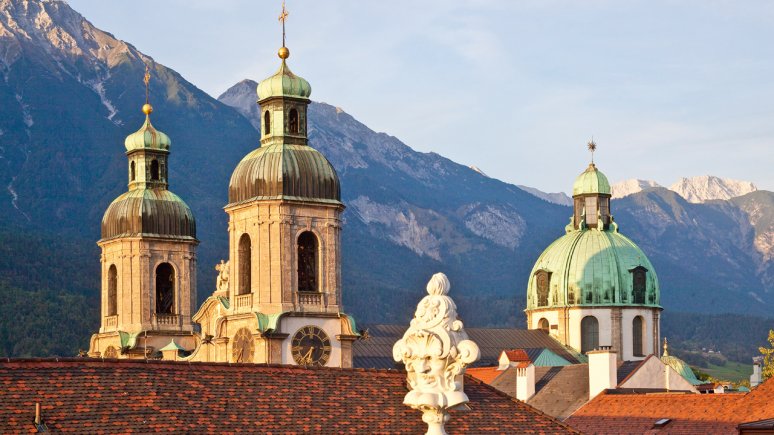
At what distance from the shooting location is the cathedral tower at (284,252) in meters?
78.2

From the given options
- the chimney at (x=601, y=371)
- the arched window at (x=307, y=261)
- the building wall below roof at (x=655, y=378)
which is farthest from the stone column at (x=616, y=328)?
the arched window at (x=307, y=261)

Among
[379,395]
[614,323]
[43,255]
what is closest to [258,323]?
[379,395]

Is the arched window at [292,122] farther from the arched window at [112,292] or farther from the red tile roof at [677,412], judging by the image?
the arched window at [112,292]

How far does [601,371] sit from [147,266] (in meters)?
25.5

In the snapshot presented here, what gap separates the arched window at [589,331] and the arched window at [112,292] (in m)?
39.6

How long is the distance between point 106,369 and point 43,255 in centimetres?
16741

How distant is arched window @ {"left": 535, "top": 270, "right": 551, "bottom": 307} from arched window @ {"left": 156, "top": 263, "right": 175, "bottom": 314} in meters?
38.2

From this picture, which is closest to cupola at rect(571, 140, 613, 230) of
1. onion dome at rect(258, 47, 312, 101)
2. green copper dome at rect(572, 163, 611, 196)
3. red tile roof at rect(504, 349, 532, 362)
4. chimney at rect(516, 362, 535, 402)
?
green copper dome at rect(572, 163, 611, 196)

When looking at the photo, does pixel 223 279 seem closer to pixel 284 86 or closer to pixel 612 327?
pixel 284 86

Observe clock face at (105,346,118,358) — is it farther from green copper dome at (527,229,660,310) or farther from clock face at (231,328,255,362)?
green copper dome at (527,229,660,310)

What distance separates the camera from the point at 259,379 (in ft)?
121

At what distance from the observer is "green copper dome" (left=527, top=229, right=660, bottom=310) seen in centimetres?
12606

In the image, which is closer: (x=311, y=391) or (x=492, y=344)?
(x=311, y=391)

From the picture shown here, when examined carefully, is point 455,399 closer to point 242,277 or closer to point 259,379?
point 259,379
